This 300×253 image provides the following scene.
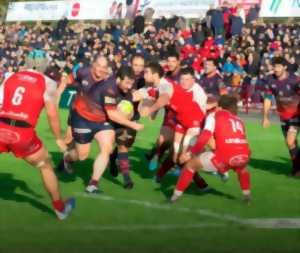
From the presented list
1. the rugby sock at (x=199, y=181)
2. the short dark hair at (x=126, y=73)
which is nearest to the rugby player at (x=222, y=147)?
the rugby sock at (x=199, y=181)

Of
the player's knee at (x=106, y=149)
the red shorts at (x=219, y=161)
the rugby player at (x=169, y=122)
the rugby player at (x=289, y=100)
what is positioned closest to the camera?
the red shorts at (x=219, y=161)

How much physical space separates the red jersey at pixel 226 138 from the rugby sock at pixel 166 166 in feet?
7.22

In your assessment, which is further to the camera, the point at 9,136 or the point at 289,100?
the point at 289,100

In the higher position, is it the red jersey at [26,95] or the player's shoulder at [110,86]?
the red jersey at [26,95]

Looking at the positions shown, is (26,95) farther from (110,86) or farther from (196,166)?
(110,86)

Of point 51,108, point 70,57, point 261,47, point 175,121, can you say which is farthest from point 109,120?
point 70,57

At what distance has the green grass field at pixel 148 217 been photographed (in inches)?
318

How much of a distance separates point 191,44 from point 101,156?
22.3m

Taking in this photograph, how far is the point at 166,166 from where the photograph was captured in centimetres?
1248

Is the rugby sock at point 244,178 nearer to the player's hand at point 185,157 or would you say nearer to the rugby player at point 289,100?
the player's hand at point 185,157

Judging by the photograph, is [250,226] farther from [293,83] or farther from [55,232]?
[293,83]

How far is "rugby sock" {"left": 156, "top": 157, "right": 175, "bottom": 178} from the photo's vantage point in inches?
488

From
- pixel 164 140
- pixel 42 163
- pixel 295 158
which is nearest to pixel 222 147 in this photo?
pixel 42 163

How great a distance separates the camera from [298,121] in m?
13.9
